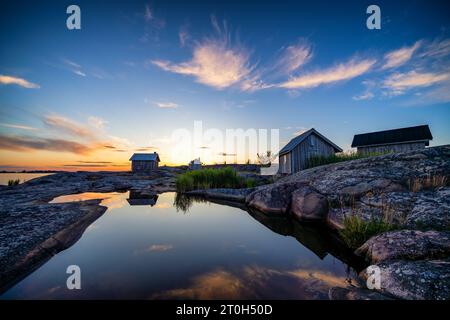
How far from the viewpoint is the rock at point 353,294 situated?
104 inches

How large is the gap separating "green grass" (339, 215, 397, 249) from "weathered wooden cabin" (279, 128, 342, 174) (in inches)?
601

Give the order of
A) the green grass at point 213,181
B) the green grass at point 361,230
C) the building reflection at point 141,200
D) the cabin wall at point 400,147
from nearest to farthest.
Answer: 1. the green grass at point 361,230
2. the building reflection at point 141,200
3. the green grass at point 213,181
4. the cabin wall at point 400,147

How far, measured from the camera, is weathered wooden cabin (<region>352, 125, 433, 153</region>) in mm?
24172

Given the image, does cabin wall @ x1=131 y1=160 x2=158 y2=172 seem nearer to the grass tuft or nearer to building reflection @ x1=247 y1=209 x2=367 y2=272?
building reflection @ x1=247 y1=209 x2=367 y2=272

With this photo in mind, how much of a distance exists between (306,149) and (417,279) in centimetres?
1871

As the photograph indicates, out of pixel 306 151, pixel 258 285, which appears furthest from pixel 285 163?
pixel 258 285

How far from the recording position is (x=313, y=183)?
900 centimetres

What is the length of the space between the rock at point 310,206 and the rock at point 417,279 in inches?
159

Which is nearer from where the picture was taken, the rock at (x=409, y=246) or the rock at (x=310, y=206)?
the rock at (x=409, y=246)

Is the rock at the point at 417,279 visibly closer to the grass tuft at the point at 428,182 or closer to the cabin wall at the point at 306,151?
the grass tuft at the point at 428,182

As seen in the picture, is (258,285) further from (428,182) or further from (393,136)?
(393,136)

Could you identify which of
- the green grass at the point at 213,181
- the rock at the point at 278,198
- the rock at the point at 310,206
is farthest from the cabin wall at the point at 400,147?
the rock at the point at 310,206

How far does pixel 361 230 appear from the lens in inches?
195
